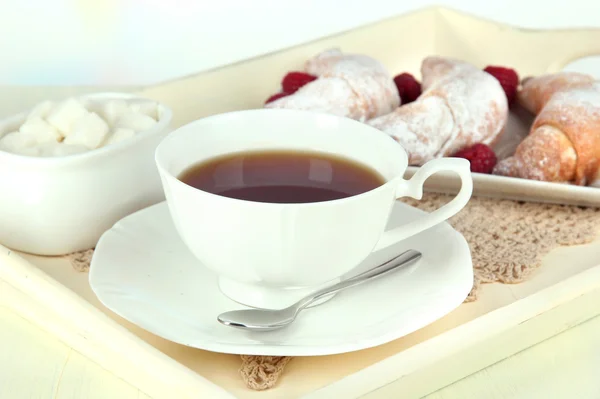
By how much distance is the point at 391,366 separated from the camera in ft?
2.48

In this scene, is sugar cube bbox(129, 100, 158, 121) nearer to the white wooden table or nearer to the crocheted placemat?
the crocheted placemat

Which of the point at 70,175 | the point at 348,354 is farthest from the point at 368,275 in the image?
the point at 70,175

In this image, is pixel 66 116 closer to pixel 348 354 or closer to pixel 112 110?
pixel 112 110

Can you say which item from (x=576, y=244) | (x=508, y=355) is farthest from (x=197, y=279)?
(x=576, y=244)

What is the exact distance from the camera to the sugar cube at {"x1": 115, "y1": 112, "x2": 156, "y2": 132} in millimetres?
1041

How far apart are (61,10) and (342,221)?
1.67 meters

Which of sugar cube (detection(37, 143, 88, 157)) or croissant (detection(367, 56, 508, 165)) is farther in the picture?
croissant (detection(367, 56, 508, 165))

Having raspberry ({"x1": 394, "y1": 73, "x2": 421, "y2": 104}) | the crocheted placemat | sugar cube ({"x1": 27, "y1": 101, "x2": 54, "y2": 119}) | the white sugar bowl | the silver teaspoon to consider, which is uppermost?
sugar cube ({"x1": 27, "y1": 101, "x2": 54, "y2": 119})

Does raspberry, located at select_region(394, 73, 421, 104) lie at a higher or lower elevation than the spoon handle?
lower

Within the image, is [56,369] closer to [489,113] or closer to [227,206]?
[227,206]

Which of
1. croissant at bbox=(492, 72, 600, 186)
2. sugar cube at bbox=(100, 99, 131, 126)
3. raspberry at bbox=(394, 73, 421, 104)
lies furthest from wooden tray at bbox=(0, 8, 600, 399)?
raspberry at bbox=(394, 73, 421, 104)

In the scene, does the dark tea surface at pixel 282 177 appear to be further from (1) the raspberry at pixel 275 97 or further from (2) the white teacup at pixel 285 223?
(1) the raspberry at pixel 275 97

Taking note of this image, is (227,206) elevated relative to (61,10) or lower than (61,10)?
elevated

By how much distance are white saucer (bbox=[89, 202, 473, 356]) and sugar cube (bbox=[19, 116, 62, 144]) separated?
156mm
